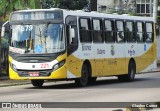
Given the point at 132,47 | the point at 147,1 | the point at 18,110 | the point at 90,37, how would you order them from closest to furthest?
the point at 18,110, the point at 90,37, the point at 132,47, the point at 147,1

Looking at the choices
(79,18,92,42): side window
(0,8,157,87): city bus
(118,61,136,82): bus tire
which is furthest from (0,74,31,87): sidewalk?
(118,61,136,82): bus tire

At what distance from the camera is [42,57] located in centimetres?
2356

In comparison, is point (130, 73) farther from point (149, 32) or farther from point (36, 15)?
point (36, 15)

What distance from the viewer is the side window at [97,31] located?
1023 inches

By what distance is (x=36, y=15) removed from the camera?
2420 centimetres

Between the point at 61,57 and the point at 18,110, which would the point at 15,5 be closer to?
the point at 61,57

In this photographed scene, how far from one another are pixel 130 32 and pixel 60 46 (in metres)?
6.76

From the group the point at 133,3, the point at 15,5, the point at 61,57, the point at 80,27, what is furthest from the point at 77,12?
the point at 133,3

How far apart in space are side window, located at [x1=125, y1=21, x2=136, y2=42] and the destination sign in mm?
6106

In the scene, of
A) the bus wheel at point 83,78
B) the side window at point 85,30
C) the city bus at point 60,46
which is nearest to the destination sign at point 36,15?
the city bus at point 60,46

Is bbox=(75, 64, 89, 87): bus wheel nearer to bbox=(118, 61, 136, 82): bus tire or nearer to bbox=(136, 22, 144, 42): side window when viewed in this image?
bbox=(118, 61, 136, 82): bus tire

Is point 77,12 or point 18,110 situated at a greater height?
point 77,12

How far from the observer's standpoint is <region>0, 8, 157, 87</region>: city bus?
77.3ft

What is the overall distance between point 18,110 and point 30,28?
9177mm
